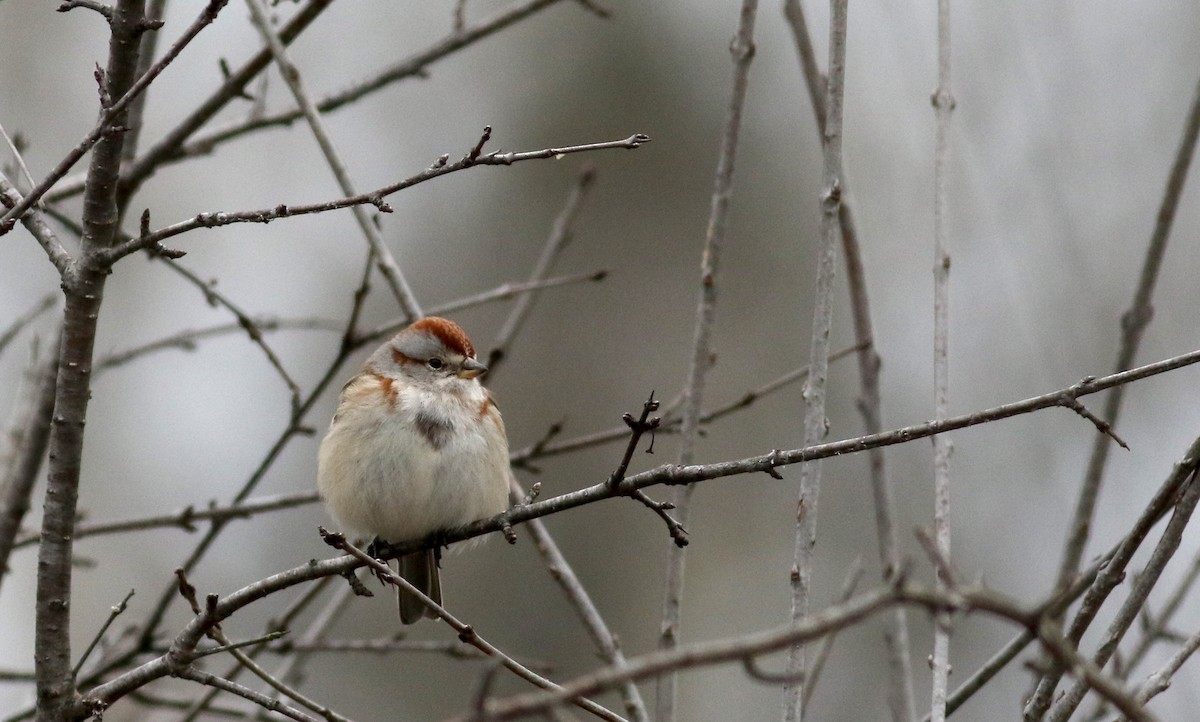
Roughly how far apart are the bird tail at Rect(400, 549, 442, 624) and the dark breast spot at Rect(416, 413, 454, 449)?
0.50 meters

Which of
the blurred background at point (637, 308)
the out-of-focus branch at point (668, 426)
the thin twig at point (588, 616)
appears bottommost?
the thin twig at point (588, 616)

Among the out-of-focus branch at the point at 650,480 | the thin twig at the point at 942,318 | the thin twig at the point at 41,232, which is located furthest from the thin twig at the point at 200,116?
the thin twig at the point at 942,318

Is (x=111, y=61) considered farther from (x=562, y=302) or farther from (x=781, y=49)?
(x=781, y=49)

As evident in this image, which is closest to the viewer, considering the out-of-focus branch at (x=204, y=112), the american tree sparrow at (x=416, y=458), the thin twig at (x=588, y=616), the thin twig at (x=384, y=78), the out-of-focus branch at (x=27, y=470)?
the thin twig at (x=588, y=616)

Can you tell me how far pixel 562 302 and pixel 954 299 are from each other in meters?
4.67

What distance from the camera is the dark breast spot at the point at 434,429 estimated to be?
14.8 ft

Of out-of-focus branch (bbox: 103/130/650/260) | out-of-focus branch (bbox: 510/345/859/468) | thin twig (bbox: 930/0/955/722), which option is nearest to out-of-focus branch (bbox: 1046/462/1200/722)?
thin twig (bbox: 930/0/955/722)

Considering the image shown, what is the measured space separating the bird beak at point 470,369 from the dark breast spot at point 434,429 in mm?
328

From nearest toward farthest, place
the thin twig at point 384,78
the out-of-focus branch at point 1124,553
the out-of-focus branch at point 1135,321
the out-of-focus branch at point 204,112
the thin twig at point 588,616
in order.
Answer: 1. the out-of-focus branch at point 1124,553
2. the thin twig at point 588,616
3. the out-of-focus branch at point 1135,321
4. the out-of-focus branch at point 204,112
5. the thin twig at point 384,78

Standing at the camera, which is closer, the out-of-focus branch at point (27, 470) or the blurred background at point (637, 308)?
the out-of-focus branch at point (27, 470)

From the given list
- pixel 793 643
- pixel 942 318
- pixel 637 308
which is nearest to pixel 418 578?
pixel 942 318

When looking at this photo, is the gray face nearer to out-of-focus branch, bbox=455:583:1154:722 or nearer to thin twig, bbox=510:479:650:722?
thin twig, bbox=510:479:650:722

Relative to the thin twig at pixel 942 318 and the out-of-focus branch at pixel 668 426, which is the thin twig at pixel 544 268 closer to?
the out-of-focus branch at pixel 668 426

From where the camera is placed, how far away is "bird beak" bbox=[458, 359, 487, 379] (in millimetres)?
4863
